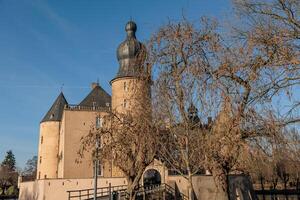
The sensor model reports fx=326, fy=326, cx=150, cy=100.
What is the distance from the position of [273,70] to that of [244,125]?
1.69m

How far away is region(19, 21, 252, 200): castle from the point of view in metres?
25.3

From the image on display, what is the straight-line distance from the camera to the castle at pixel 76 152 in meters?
25.3

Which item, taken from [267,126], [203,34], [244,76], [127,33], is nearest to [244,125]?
[267,126]

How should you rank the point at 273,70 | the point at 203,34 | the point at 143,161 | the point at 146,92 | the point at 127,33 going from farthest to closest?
the point at 127,33, the point at 143,161, the point at 146,92, the point at 203,34, the point at 273,70

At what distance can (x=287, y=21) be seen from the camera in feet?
29.6

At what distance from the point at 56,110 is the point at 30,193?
39.4ft

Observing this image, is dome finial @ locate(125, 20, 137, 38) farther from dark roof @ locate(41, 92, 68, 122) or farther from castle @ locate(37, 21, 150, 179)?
dark roof @ locate(41, 92, 68, 122)

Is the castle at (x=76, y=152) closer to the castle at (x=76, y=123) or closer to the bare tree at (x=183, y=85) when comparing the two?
the castle at (x=76, y=123)

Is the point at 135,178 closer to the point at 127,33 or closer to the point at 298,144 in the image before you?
the point at 298,144

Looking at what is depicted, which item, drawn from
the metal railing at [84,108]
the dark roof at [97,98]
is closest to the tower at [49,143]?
the dark roof at [97,98]

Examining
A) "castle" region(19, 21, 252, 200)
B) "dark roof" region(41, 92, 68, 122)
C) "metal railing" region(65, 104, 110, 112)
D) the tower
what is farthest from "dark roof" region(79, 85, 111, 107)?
the tower

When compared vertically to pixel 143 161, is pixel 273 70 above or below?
above

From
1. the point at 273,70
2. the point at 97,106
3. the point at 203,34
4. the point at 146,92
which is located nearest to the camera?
the point at 273,70

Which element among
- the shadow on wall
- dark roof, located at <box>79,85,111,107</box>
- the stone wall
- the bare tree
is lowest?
the shadow on wall
